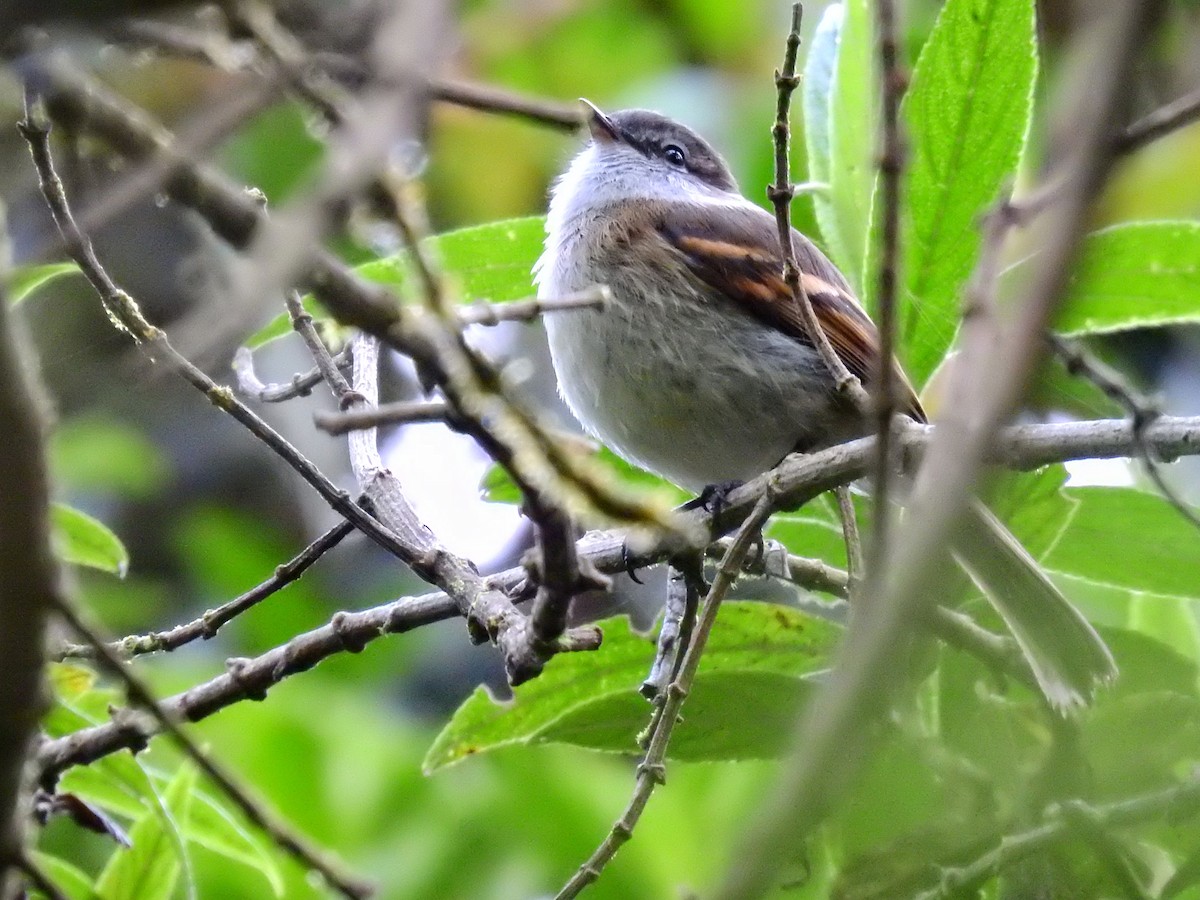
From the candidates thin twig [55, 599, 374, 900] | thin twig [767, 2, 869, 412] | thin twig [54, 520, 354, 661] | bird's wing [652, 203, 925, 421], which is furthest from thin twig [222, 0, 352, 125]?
bird's wing [652, 203, 925, 421]

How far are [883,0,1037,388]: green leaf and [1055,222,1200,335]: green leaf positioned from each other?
0.84 feet

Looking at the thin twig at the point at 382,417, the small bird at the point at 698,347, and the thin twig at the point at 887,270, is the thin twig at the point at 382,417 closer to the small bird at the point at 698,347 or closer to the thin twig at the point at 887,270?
the thin twig at the point at 887,270

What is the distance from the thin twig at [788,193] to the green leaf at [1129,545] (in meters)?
0.72

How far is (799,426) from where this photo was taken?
142 inches

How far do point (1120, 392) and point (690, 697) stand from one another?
1050 millimetres

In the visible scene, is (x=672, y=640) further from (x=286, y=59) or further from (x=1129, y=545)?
(x=286, y=59)

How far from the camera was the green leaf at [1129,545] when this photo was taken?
269cm

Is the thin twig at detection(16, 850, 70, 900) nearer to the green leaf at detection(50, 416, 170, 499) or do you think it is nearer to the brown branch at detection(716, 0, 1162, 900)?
the brown branch at detection(716, 0, 1162, 900)

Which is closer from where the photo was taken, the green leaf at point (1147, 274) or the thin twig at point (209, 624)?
the thin twig at point (209, 624)

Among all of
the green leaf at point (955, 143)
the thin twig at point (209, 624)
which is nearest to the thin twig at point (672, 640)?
the thin twig at point (209, 624)

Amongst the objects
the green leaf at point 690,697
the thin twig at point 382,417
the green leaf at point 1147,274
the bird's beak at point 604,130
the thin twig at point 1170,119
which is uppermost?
the bird's beak at point 604,130

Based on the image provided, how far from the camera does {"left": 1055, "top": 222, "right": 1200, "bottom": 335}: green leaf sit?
2852mm

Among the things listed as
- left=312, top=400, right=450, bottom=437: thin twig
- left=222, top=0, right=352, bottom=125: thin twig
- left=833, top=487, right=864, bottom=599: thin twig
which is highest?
left=222, top=0, right=352, bottom=125: thin twig

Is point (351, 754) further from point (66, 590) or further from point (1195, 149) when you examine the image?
point (1195, 149)
